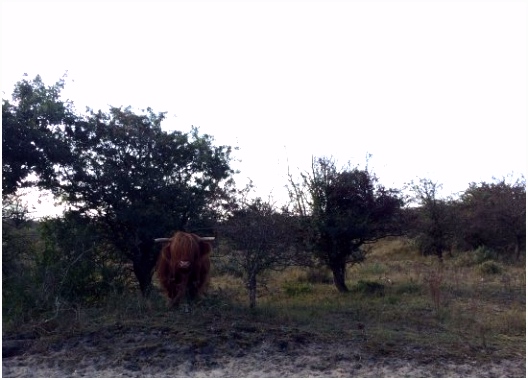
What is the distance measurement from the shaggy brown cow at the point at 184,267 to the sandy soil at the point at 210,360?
1.68 m

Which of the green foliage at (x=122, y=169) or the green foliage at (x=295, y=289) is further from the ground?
the green foliage at (x=122, y=169)

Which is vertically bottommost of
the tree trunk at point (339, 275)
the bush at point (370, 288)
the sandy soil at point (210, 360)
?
the sandy soil at point (210, 360)

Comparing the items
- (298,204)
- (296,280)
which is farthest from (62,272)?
(296,280)

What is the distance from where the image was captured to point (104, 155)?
14398 mm

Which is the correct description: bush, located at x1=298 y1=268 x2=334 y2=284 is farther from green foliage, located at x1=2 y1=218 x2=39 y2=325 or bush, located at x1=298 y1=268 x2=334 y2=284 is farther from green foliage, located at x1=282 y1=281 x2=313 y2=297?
green foliage, located at x1=2 y1=218 x2=39 y2=325

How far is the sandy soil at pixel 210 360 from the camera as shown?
8.35 m

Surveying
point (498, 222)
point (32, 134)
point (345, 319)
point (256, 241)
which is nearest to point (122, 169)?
point (32, 134)

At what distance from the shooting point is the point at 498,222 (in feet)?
96.4

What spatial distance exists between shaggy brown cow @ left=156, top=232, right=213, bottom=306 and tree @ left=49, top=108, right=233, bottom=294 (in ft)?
8.11

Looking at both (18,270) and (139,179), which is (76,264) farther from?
(139,179)

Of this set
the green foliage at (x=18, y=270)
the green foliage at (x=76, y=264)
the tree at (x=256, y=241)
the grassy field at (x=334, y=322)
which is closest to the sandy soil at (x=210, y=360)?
the grassy field at (x=334, y=322)

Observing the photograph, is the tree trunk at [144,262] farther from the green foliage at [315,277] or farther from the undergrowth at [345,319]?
the green foliage at [315,277]

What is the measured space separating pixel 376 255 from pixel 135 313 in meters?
23.2

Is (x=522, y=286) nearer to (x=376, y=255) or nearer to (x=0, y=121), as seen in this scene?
(x=0, y=121)
